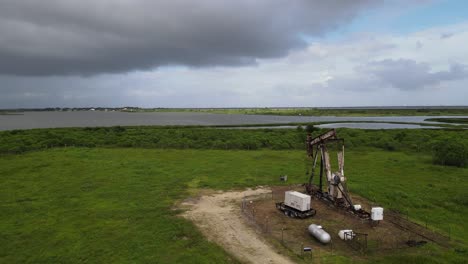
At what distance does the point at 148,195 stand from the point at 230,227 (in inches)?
466

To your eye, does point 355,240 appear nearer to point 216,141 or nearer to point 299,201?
point 299,201

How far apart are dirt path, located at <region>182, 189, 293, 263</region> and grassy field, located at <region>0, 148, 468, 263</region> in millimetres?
972

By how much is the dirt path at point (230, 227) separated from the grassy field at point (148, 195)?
972 mm

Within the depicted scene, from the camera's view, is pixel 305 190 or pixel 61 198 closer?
pixel 61 198

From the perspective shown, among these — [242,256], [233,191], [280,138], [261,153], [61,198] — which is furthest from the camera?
[280,138]

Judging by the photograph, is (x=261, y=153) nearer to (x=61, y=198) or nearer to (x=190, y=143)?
(x=190, y=143)

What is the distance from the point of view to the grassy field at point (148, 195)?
19.0 metres

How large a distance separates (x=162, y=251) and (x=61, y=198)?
16702 mm

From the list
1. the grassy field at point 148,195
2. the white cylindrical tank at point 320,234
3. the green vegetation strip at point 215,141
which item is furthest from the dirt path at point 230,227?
the green vegetation strip at point 215,141

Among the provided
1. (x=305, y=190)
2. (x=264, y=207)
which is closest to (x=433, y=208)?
(x=305, y=190)

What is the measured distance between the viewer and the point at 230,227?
74.1 ft

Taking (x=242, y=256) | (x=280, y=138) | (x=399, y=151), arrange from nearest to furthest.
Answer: (x=242, y=256) → (x=399, y=151) → (x=280, y=138)

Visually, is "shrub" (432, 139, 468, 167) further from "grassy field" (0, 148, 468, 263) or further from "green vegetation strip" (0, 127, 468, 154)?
"green vegetation strip" (0, 127, 468, 154)

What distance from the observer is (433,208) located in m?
28.4
